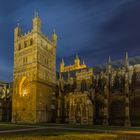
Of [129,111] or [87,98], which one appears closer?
[129,111]

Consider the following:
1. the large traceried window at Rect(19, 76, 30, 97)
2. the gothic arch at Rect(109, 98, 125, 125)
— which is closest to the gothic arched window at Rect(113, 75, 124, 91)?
the gothic arch at Rect(109, 98, 125, 125)

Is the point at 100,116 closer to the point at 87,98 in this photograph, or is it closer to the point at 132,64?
the point at 87,98

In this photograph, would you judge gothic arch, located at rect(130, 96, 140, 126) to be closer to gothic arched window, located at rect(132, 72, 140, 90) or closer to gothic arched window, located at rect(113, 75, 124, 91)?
gothic arched window, located at rect(132, 72, 140, 90)

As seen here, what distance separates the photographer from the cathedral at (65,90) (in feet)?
180

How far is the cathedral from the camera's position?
180 feet

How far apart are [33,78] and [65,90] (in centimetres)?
1047

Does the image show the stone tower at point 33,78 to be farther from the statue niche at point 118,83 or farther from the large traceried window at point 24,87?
the statue niche at point 118,83

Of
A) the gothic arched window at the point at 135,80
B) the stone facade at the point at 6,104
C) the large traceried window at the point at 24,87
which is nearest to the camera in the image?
the gothic arched window at the point at 135,80

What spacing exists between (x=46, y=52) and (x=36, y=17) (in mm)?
9965

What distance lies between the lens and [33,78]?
62562 millimetres

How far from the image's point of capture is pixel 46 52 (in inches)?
2707

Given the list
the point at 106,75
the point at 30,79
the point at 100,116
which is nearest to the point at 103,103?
the point at 100,116

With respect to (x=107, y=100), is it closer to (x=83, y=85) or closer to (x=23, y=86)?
(x=83, y=85)

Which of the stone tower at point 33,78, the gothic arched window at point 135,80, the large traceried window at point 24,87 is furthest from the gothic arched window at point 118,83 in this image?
the large traceried window at point 24,87
